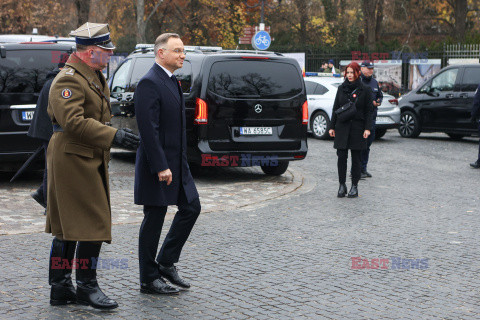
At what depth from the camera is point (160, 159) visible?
526cm

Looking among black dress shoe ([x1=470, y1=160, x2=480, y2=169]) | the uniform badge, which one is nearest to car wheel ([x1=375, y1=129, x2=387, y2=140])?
black dress shoe ([x1=470, y1=160, x2=480, y2=169])

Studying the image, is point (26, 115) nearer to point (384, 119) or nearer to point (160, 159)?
point (160, 159)

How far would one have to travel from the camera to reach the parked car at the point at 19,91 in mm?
10086

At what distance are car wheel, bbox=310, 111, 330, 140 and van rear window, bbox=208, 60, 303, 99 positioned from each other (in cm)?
719

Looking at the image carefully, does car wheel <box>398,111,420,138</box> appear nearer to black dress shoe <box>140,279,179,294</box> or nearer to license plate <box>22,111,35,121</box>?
license plate <box>22,111,35,121</box>

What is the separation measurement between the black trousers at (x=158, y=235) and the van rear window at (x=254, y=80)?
5.41 meters

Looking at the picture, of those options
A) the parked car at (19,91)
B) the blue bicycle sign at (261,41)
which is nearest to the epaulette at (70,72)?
the parked car at (19,91)

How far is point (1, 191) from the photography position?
10.3 m

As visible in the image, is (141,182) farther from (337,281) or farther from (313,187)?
(313,187)

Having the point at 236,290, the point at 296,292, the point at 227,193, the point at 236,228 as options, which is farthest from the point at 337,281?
the point at 227,193

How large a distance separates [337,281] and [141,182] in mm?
1759

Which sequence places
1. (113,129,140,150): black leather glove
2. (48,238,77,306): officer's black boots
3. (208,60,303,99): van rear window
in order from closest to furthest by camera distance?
(113,129,140,150): black leather glove, (48,238,77,306): officer's black boots, (208,60,303,99): van rear window

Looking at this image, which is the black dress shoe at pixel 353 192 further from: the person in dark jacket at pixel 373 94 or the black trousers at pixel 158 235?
the black trousers at pixel 158 235

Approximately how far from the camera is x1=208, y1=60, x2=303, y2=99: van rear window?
10.9 metres
